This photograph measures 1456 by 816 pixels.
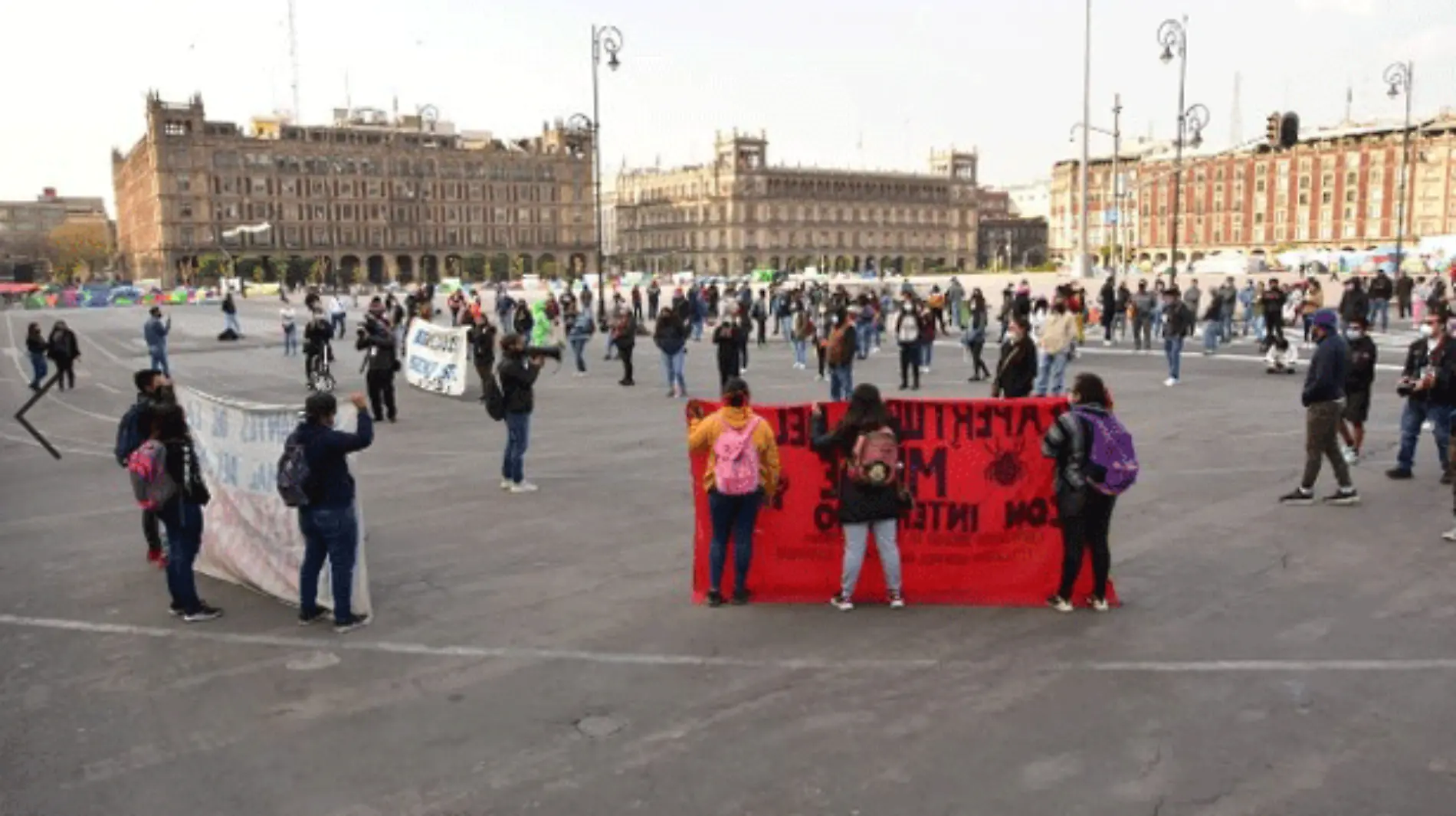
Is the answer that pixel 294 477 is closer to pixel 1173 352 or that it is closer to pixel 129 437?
pixel 129 437

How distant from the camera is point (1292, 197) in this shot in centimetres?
11256

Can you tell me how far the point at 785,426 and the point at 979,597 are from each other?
1737mm

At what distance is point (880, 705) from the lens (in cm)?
570

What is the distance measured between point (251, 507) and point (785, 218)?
13511 cm

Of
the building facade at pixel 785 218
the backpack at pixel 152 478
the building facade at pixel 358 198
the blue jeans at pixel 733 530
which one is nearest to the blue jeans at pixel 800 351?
the blue jeans at pixel 733 530

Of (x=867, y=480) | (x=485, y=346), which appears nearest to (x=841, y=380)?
(x=485, y=346)

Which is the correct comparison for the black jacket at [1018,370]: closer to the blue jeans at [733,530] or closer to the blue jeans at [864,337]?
the blue jeans at [733,530]

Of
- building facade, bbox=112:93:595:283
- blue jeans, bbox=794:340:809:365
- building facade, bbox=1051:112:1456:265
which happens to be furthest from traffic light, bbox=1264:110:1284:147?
building facade, bbox=112:93:595:283

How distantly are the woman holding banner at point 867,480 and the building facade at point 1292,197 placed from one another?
93882 millimetres

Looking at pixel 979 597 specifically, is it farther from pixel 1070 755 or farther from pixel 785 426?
pixel 1070 755

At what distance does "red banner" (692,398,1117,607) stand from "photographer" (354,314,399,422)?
9303mm

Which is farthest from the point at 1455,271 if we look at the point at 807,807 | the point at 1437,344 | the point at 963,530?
the point at 807,807

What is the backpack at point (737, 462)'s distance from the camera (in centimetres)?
690

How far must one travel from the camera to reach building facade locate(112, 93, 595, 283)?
4434 inches
